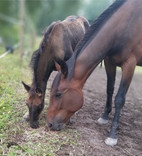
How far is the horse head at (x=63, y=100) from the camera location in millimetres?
2990

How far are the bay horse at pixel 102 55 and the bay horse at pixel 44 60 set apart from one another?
0.24m

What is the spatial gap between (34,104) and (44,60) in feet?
2.05

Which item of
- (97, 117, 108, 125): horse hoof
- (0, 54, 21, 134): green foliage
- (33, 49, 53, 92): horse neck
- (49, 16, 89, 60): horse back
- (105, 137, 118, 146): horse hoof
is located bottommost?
(97, 117, 108, 125): horse hoof

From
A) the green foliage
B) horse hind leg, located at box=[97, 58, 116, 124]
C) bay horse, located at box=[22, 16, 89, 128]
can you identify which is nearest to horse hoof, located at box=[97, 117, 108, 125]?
horse hind leg, located at box=[97, 58, 116, 124]

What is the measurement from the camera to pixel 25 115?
11.2 ft

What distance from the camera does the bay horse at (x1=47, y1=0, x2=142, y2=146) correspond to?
9.89ft

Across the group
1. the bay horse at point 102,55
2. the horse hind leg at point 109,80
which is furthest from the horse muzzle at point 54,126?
the horse hind leg at point 109,80

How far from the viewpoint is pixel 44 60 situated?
340cm

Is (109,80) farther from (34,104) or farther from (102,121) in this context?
(34,104)

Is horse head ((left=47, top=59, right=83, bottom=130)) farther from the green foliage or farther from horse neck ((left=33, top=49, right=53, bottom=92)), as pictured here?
the green foliage

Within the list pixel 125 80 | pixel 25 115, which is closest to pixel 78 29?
pixel 125 80

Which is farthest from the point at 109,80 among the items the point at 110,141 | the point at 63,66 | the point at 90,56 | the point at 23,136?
the point at 23,136

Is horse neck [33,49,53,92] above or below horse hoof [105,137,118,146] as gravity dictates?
above

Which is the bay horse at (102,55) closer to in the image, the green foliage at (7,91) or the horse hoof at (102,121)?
the horse hoof at (102,121)
